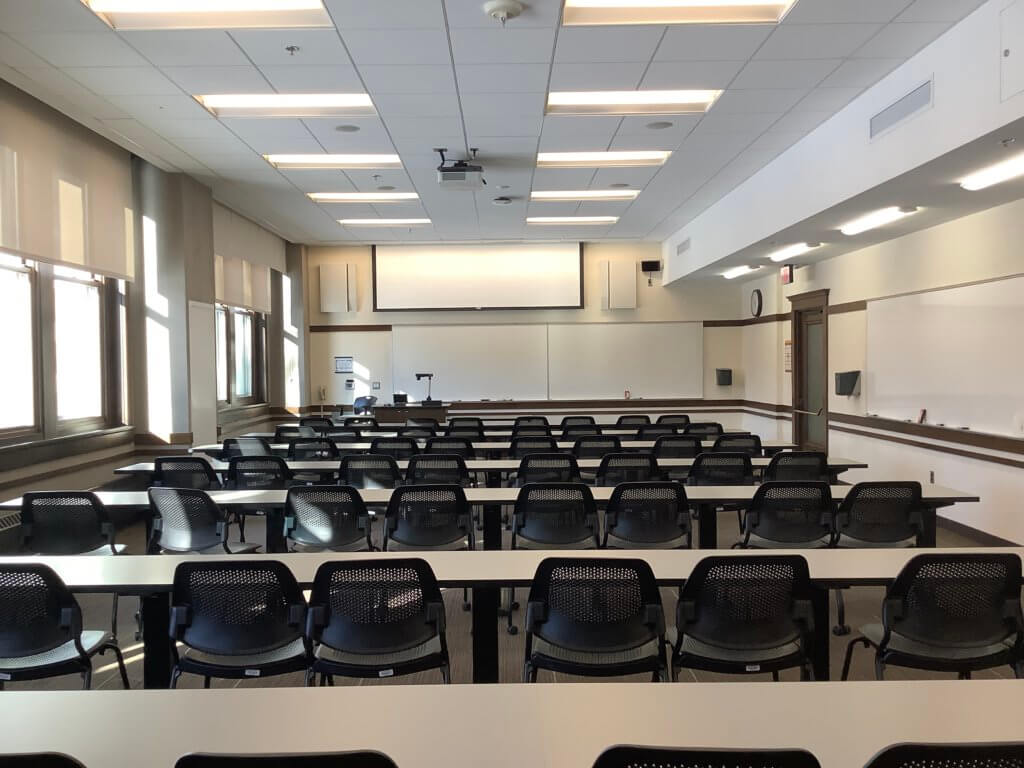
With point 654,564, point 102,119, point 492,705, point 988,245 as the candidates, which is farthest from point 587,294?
point 492,705

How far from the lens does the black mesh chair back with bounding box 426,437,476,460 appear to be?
628cm

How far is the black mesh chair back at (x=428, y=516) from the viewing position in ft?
13.5

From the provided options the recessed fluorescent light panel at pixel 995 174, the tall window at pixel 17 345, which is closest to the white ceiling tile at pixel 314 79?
the tall window at pixel 17 345

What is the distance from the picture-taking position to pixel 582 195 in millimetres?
9305

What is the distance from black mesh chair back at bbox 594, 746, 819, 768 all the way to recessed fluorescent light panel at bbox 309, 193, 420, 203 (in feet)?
28.3

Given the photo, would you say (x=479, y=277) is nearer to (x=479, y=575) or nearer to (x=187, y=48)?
(x=187, y=48)

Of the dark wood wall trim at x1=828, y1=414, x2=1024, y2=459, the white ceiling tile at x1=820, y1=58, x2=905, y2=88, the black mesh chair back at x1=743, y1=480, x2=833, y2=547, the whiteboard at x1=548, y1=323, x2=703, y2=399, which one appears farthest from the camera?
the whiteboard at x1=548, y1=323, x2=703, y2=399

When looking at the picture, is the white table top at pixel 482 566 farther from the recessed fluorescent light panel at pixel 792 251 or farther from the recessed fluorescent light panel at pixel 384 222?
the recessed fluorescent light panel at pixel 384 222

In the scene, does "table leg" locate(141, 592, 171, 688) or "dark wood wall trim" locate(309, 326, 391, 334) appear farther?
"dark wood wall trim" locate(309, 326, 391, 334)

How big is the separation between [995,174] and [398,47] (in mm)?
4235

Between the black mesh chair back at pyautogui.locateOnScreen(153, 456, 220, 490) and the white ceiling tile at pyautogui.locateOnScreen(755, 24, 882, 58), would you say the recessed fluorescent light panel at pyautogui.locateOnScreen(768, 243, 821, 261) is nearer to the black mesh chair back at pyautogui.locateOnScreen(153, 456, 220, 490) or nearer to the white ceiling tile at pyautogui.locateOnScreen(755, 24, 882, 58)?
the white ceiling tile at pyautogui.locateOnScreen(755, 24, 882, 58)

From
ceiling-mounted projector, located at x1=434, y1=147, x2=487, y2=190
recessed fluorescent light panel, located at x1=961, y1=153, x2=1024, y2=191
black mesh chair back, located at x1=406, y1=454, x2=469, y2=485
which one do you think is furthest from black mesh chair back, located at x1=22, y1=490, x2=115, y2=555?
recessed fluorescent light panel, located at x1=961, y1=153, x2=1024, y2=191

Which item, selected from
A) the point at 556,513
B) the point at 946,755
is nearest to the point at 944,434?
the point at 556,513

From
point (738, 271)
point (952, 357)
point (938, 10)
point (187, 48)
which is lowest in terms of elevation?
point (952, 357)
